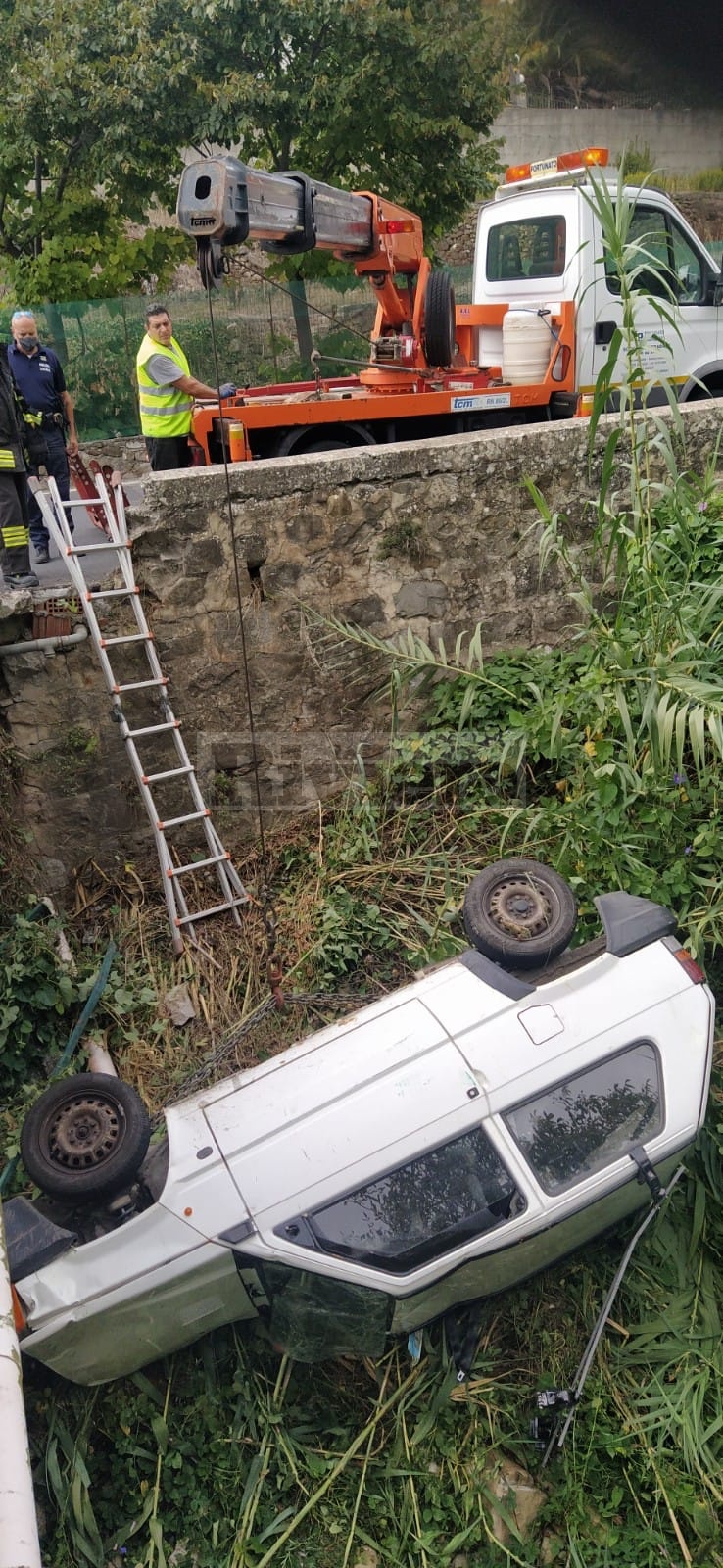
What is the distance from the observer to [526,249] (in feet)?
27.4

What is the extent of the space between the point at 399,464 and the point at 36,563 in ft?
10.3

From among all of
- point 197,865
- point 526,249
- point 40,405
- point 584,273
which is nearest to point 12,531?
point 40,405

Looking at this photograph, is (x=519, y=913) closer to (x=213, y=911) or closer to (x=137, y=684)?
(x=213, y=911)

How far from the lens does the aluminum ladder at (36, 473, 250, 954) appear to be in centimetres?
473

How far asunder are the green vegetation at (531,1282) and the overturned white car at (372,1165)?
41 centimetres

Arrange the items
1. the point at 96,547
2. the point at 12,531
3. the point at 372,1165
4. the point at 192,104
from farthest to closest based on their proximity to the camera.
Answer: the point at 192,104 → the point at 12,531 → the point at 96,547 → the point at 372,1165

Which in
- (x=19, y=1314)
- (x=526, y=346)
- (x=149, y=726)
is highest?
(x=526, y=346)

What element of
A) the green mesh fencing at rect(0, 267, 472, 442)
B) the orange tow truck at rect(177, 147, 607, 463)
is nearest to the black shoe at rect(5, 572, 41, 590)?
the orange tow truck at rect(177, 147, 607, 463)

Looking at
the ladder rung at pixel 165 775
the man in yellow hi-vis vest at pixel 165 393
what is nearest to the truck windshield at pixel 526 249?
the man in yellow hi-vis vest at pixel 165 393

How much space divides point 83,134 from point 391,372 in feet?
20.6

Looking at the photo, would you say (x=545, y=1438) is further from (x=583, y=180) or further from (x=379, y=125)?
(x=379, y=125)

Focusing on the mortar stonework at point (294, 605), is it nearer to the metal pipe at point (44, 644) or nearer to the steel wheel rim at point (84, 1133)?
the metal pipe at point (44, 644)

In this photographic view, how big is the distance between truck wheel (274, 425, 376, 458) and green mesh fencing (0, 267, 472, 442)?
4569 millimetres

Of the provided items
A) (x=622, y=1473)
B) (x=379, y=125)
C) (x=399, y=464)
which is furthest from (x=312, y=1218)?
(x=379, y=125)
